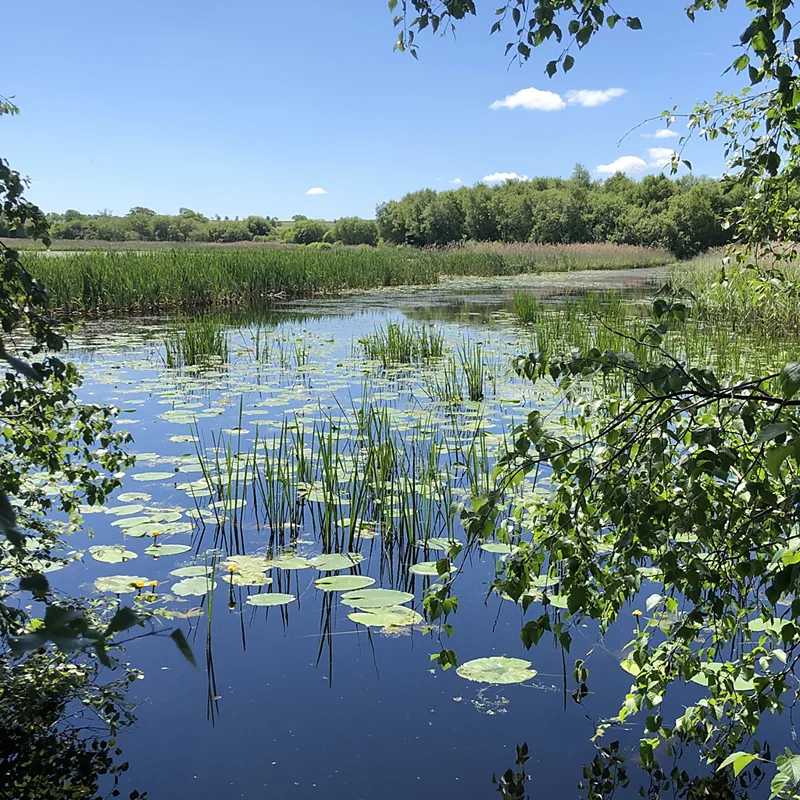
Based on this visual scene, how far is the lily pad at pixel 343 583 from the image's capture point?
2764 millimetres

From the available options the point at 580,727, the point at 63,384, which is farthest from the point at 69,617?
the point at 580,727

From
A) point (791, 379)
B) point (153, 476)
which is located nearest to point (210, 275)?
point (153, 476)

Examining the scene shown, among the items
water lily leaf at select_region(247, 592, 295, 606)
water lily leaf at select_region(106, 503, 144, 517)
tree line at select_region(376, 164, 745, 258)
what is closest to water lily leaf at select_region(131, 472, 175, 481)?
water lily leaf at select_region(106, 503, 144, 517)

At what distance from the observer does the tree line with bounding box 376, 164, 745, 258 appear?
1683 inches

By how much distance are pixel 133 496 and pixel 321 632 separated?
1654 millimetres

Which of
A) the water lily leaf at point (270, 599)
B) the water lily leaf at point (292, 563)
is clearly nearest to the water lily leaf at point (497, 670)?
the water lily leaf at point (270, 599)

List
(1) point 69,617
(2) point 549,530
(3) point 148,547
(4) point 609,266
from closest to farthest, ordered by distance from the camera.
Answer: (1) point 69,617
(2) point 549,530
(3) point 148,547
(4) point 609,266

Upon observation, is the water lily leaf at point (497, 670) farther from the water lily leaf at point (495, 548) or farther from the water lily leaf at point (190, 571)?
the water lily leaf at point (190, 571)

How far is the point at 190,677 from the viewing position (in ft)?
7.59

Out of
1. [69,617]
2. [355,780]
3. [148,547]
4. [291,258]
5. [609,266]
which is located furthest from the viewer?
[609,266]

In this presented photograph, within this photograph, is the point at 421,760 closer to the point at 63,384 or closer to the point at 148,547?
the point at 63,384

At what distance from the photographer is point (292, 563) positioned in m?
2.97

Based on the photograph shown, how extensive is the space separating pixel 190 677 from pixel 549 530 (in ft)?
4.45

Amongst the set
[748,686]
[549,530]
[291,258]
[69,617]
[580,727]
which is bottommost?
[580,727]
